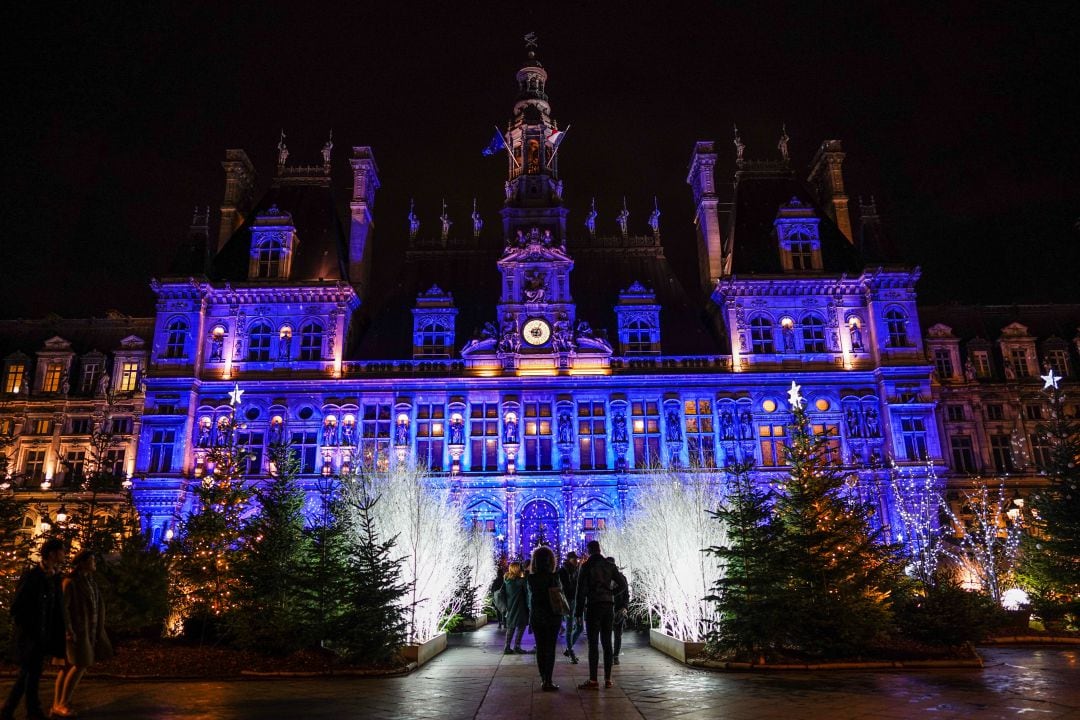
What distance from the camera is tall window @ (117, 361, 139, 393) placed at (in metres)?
44.7

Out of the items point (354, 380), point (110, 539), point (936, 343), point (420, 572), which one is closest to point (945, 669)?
point (420, 572)

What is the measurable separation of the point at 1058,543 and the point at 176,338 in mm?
39099

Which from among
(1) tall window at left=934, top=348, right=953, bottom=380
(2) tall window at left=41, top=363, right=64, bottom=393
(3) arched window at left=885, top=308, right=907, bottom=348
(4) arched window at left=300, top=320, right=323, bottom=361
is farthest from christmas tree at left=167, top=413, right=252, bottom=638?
(1) tall window at left=934, top=348, right=953, bottom=380

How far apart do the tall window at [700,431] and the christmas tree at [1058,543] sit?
51.6 ft

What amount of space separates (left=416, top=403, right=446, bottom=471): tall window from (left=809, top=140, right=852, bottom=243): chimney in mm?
26081

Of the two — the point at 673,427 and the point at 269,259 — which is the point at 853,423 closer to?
the point at 673,427

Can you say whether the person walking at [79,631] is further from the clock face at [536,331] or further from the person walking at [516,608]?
the clock face at [536,331]

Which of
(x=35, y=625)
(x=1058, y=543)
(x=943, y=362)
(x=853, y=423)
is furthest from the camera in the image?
(x=943, y=362)

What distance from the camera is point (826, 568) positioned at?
1600 cm

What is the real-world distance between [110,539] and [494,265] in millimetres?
30382

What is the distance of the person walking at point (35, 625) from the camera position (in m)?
10.3

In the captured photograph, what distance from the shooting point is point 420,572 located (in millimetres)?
21484

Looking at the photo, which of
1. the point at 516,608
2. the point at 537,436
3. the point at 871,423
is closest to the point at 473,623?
the point at 516,608

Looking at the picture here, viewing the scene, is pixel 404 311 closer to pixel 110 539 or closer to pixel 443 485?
pixel 443 485
